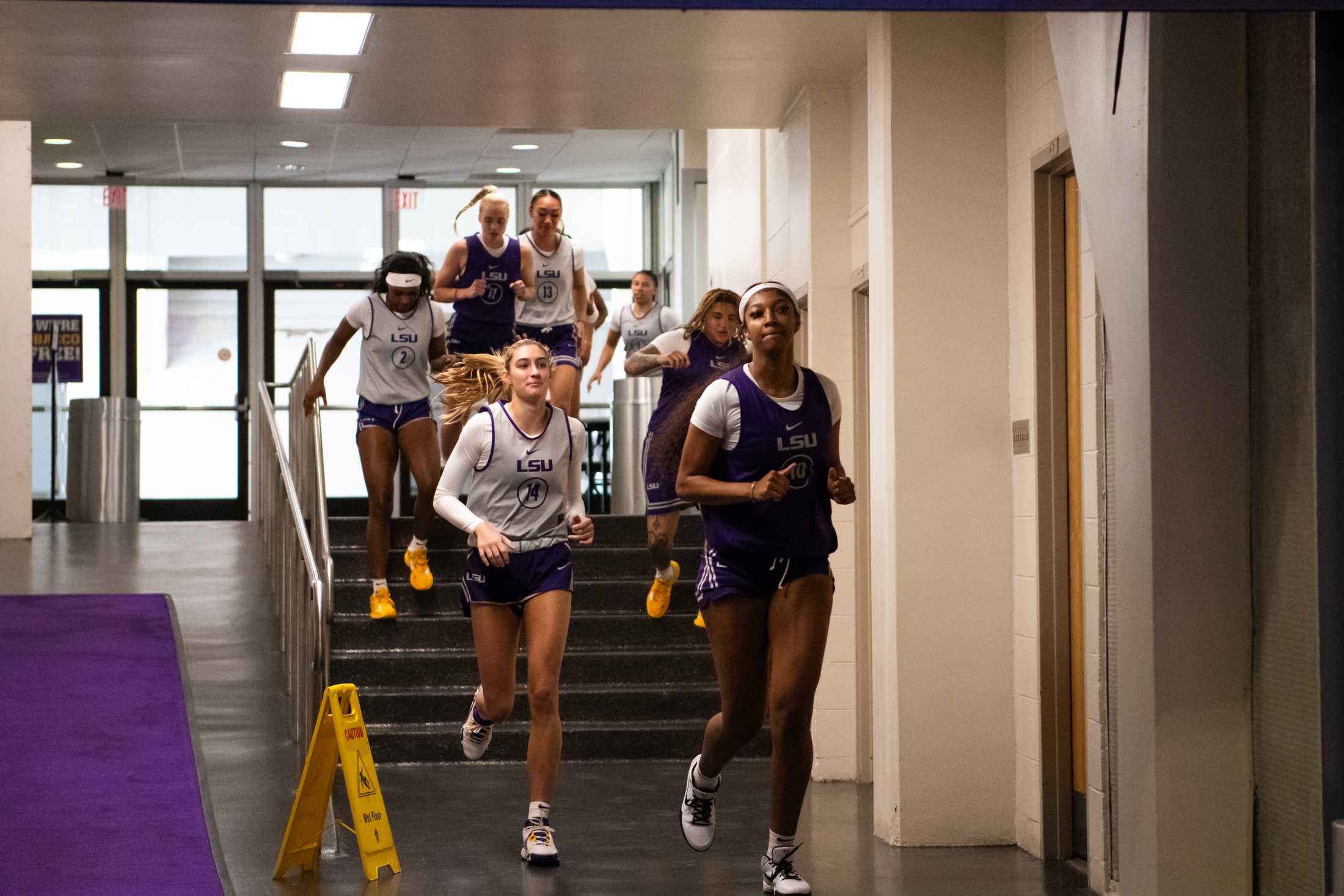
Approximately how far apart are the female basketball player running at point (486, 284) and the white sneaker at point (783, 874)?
13.2ft

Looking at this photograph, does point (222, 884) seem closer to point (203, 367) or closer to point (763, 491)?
point (763, 491)

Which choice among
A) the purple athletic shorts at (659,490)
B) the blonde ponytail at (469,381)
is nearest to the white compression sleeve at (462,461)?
the blonde ponytail at (469,381)

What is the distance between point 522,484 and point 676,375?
2.03 metres

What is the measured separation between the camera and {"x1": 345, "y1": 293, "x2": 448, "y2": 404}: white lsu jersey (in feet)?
28.3

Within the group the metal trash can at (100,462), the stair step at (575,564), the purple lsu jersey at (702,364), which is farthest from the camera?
the metal trash can at (100,462)

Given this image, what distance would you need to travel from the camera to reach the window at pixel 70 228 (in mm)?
17625

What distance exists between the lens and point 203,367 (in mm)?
17750

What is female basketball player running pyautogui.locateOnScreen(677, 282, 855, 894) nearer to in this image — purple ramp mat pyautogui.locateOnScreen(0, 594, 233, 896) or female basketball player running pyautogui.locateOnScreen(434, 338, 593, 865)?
female basketball player running pyautogui.locateOnScreen(434, 338, 593, 865)

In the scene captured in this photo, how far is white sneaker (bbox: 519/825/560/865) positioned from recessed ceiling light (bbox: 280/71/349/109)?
4011mm

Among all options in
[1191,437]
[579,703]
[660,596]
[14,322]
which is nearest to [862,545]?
[660,596]

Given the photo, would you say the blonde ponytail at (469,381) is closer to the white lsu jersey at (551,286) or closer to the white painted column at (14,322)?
the white lsu jersey at (551,286)

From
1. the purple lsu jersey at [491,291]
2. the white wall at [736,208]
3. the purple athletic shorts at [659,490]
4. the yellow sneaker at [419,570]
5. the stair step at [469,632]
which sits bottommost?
the stair step at [469,632]

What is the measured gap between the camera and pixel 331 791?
5582 millimetres

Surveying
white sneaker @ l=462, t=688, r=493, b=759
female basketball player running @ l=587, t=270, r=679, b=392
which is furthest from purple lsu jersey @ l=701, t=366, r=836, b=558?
female basketball player running @ l=587, t=270, r=679, b=392
